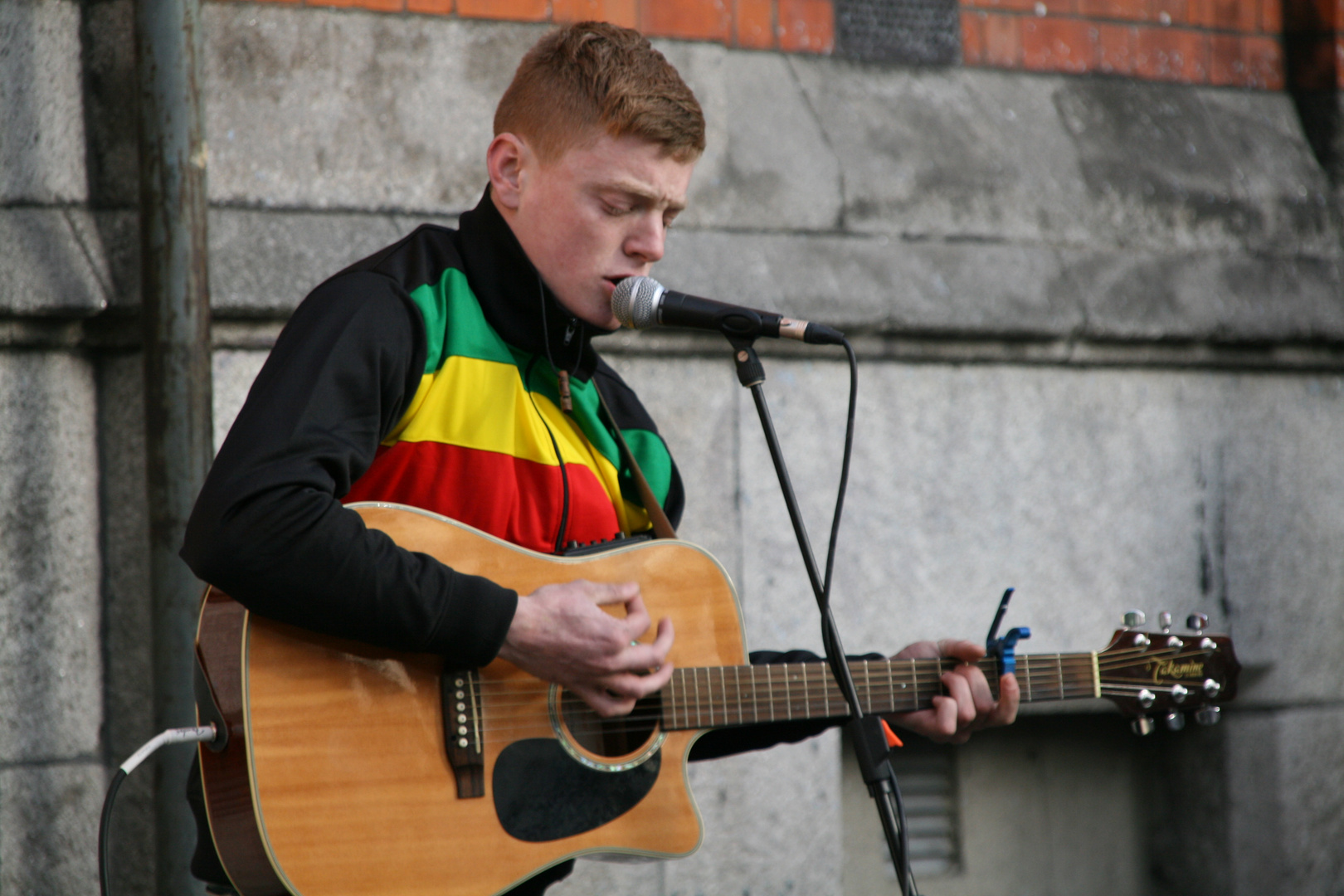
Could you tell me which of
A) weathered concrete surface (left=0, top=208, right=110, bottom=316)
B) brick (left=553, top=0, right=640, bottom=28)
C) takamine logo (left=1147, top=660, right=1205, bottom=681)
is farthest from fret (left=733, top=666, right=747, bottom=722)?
brick (left=553, top=0, right=640, bottom=28)

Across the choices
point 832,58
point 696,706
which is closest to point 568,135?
point 696,706

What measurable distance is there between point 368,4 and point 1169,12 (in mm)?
2393

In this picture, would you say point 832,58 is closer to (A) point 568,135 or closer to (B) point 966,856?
(A) point 568,135

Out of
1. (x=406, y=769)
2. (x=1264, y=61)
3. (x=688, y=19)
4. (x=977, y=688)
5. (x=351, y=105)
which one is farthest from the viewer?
(x=1264, y=61)

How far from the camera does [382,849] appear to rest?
6.17ft

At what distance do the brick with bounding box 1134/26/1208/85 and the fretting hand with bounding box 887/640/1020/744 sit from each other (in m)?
2.31

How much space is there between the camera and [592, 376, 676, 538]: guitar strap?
2.39 metres

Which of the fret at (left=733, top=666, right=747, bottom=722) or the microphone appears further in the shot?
the fret at (left=733, top=666, right=747, bottom=722)

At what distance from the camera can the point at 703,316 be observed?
6.31 ft

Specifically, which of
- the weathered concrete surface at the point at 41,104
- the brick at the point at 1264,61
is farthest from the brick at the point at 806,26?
the weathered concrete surface at the point at 41,104

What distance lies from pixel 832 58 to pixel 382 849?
103 inches

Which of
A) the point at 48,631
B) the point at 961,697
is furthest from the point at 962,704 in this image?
the point at 48,631

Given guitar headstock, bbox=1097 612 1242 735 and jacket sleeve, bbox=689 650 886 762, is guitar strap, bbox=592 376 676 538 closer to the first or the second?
jacket sleeve, bbox=689 650 886 762

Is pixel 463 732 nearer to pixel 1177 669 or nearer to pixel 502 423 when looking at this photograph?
pixel 502 423
